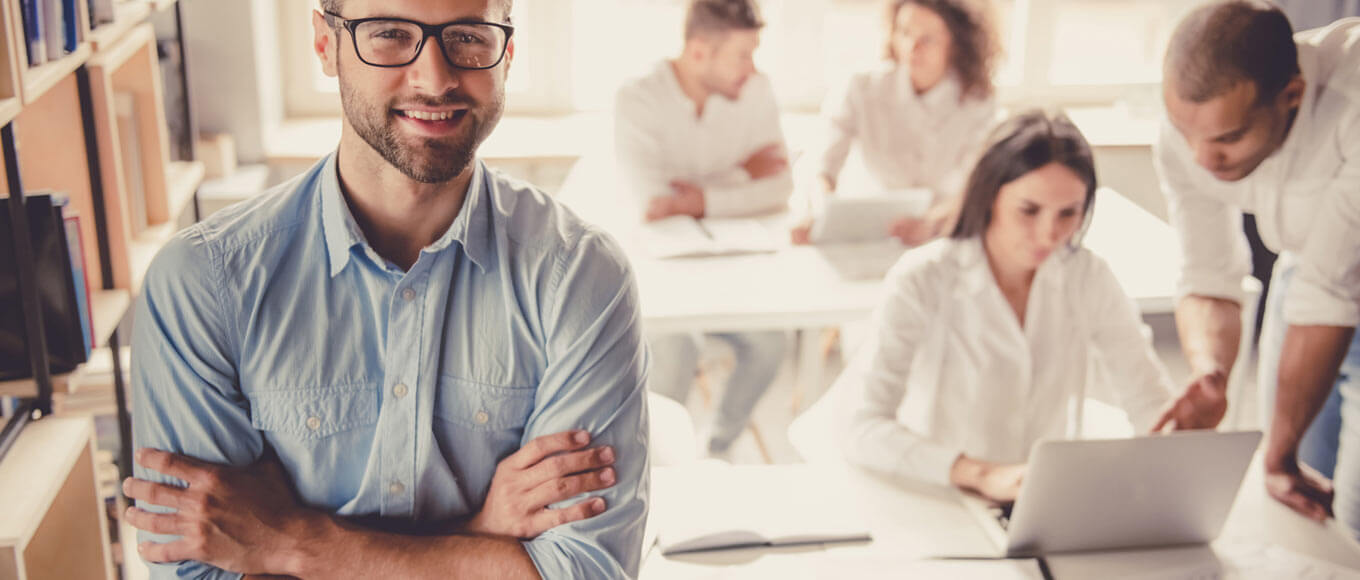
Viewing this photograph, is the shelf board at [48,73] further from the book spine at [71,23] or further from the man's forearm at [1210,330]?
the man's forearm at [1210,330]

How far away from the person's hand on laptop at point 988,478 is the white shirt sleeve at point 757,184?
1.56m

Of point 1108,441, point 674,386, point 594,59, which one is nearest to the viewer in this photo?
point 1108,441

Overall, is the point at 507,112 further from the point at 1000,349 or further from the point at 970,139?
the point at 1000,349

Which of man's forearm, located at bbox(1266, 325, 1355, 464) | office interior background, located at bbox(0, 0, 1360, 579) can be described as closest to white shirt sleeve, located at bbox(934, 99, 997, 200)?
office interior background, located at bbox(0, 0, 1360, 579)

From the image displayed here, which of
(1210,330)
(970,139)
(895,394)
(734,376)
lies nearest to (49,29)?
(895,394)

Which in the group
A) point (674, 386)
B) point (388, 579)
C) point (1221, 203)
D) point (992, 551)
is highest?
point (1221, 203)

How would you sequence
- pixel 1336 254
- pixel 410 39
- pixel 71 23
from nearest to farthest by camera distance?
pixel 410 39, pixel 71 23, pixel 1336 254

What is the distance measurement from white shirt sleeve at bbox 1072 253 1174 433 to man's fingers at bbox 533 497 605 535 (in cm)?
129

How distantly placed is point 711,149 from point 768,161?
7.1 inches

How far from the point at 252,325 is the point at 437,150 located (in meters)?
0.30

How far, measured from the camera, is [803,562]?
1685mm

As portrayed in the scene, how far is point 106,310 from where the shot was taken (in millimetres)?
2184

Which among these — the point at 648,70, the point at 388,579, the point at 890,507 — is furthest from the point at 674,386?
the point at 388,579

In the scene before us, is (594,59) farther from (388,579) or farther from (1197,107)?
(388,579)
